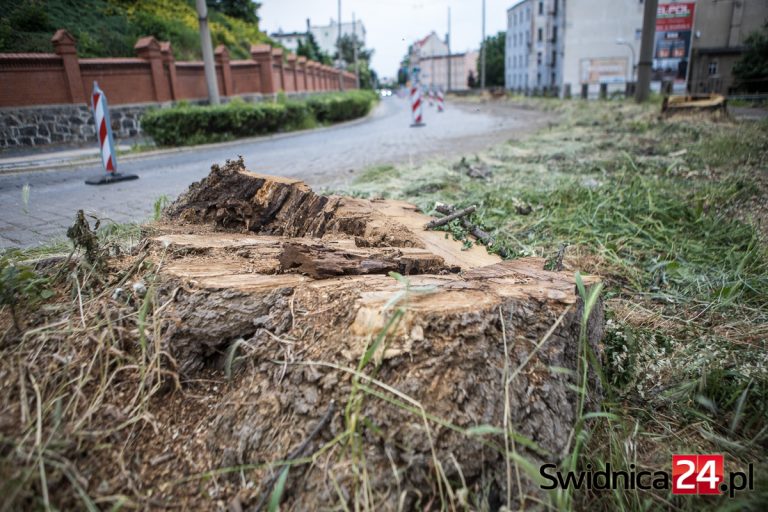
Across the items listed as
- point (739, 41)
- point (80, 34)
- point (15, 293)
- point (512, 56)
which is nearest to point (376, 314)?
point (15, 293)

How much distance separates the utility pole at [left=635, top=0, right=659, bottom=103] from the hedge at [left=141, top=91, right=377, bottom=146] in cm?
1321

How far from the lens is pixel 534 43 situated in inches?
2393

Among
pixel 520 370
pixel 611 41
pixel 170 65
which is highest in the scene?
pixel 611 41

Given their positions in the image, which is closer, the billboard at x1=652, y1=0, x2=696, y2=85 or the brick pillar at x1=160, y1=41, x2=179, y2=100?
the brick pillar at x1=160, y1=41, x2=179, y2=100

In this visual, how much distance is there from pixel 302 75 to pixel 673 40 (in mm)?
22345

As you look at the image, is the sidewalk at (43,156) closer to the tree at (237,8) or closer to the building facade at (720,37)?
the building facade at (720,37)

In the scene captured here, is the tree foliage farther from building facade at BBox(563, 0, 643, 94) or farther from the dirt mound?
building facade at BBox(563, 0, 643, 94)

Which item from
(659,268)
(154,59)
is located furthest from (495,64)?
(659,268)

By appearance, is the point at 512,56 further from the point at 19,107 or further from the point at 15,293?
the point at 15,293

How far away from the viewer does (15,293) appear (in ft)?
6.06

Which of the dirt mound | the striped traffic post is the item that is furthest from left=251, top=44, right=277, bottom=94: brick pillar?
the dirt mound

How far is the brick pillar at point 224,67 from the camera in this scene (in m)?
20.6

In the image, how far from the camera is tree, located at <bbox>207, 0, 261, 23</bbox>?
30781 millimetres

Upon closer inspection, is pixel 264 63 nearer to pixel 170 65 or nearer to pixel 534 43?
pixel 170 65
